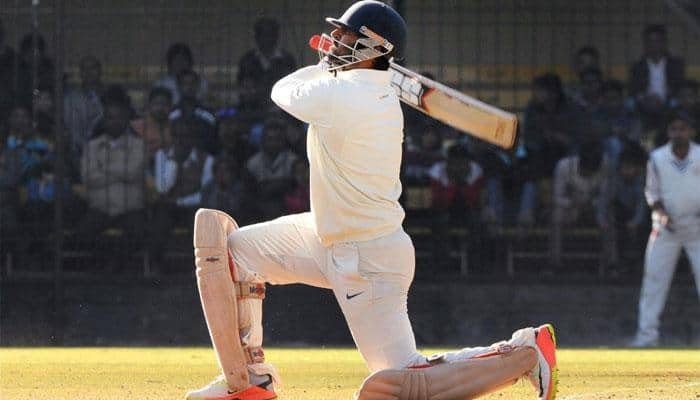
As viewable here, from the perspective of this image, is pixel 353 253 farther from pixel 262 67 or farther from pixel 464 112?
pixel 262 67

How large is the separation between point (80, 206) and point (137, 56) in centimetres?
129

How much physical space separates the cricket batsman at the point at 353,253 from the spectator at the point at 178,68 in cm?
634

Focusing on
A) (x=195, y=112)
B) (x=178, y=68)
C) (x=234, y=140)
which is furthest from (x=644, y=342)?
(x=178, y=68)

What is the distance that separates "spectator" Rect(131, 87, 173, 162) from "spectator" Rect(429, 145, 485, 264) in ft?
6.99

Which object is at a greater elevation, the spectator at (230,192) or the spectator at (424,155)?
the spectator at (424,155)

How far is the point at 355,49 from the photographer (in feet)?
19.7

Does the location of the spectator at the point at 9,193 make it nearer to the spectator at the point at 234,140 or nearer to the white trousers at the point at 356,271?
the spectator at the point at 234,140

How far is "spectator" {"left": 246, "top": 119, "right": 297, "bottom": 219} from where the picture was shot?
478 inches

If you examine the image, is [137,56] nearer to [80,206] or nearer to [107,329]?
[80,206]

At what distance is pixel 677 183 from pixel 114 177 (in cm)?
441

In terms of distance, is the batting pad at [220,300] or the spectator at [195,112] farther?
the spectator at [195,112]

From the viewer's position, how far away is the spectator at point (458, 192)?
40.0 ft

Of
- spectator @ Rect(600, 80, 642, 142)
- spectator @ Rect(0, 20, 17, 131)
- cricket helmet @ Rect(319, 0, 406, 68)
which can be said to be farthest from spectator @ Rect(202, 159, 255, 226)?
cricket helmet @ Rect(319, 0, 406, 68)

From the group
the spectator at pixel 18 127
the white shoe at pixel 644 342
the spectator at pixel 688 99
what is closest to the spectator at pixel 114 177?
the spectator at pixel 18 127
